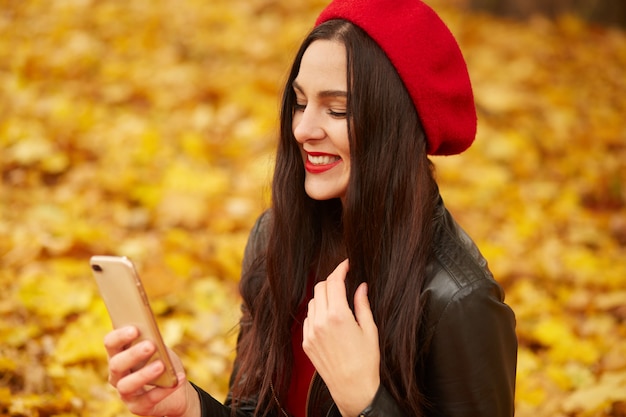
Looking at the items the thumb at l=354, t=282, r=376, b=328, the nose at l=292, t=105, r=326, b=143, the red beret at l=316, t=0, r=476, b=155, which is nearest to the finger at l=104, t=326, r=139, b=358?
the thumb at l=354, t=282, r=376, b=328

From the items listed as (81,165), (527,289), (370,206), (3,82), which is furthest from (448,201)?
(3,82)

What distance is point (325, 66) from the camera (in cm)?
182

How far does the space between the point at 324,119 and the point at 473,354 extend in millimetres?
732

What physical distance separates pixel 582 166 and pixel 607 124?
79 cm

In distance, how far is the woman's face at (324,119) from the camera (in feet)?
5.94

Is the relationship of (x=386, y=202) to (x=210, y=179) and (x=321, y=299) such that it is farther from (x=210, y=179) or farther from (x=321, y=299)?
(x=210, y=179)

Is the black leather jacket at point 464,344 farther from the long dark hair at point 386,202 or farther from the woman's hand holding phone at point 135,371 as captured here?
the woman's hand holding phone at point 135,371

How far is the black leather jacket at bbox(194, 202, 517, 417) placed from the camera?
1.72 m

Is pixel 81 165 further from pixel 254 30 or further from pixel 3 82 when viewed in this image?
pixel 254 30

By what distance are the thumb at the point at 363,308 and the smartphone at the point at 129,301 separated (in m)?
0.49

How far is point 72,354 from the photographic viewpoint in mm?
2771

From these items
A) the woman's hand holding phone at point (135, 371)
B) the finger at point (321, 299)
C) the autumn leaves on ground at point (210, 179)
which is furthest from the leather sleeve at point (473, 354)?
the autumn leaves on ground at point (210, 179)

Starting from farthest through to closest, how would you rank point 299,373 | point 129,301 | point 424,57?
point 299,373 → point 424,57 → point 129,301

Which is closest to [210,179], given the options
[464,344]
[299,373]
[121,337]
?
[299,373]
